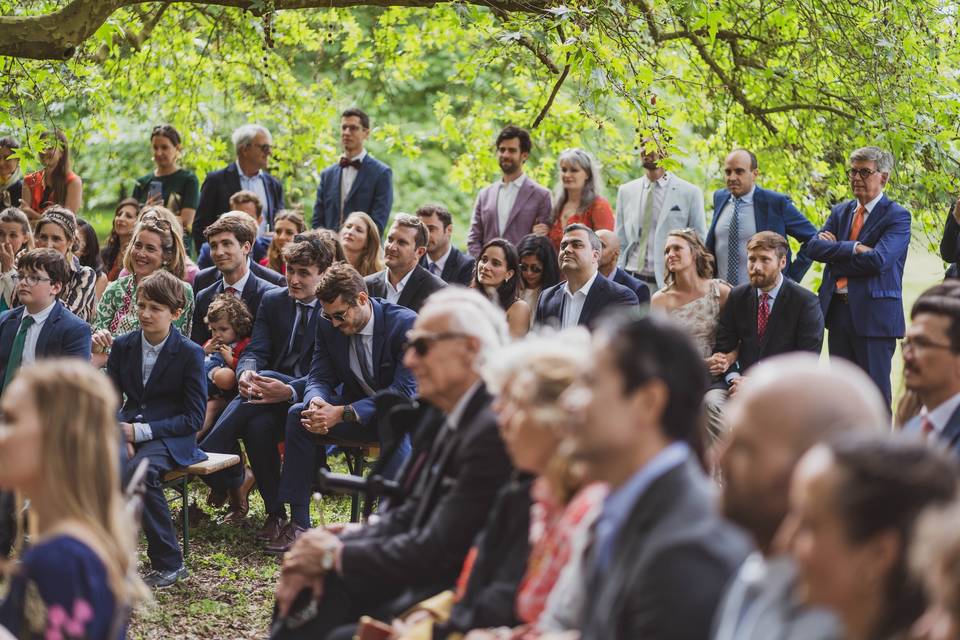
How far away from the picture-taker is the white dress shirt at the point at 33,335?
6.65 metres

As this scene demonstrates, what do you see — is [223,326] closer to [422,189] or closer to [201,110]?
[201,110]

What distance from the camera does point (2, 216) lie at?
844cm

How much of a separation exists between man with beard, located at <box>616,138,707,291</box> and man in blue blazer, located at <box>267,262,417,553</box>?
8.60ft

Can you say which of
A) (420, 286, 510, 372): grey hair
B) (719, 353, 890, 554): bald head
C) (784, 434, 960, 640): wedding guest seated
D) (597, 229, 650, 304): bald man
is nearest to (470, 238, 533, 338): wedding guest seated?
(597, 229, 650, 304): bald man

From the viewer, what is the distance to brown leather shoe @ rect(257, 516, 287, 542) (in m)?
6.93

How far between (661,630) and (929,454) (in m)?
0.63

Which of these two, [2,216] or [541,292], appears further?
[2,216]

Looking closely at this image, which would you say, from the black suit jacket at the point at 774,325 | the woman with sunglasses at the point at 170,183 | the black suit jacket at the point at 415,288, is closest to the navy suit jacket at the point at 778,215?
the black suit jacket at the point at 774,325

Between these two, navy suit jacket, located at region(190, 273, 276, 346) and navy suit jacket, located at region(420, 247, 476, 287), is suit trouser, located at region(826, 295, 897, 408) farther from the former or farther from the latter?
navy suit jacket, located at region(190, 273, 276, 346)

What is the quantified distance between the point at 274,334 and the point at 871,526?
5917mm

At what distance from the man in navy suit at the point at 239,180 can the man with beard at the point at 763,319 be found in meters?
4.37

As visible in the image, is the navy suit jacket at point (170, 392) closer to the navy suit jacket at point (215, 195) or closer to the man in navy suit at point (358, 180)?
the man in navy suit at point (358, 180)

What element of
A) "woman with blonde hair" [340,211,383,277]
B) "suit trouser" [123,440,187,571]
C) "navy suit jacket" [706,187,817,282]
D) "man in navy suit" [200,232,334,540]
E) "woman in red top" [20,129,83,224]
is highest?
"woman in red top" [20,129,83,224]

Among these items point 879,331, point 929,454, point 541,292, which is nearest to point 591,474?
point 929,454
